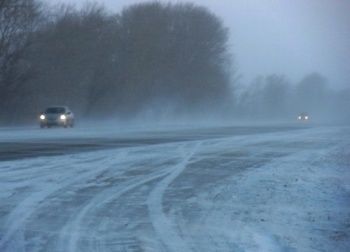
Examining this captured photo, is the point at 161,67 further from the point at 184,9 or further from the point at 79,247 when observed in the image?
the point at 79,247

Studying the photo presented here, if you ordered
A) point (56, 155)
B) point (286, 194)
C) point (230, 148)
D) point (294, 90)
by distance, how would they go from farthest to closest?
1. point (294, 90)
2. point (230, 148)
3. point (56, 155)
4. point (286, 194)

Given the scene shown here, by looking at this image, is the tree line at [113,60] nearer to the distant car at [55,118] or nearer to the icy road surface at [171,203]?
the distant car at [55,118]

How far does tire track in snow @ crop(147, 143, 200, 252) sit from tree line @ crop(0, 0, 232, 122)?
47172mm

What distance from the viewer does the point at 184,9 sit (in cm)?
9206

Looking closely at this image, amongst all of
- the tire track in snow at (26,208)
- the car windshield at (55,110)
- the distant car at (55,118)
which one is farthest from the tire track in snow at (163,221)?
the car windshield at (55,110)

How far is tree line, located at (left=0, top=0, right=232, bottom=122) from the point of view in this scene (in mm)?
63469

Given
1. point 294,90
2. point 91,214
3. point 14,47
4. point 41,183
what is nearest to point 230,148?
point 41,183

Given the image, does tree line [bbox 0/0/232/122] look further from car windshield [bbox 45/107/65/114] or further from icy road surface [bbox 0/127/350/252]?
icy road surface [bbox 0/127/350/252]

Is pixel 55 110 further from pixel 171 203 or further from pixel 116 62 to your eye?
pixel 171 203

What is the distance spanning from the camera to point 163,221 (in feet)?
37.9

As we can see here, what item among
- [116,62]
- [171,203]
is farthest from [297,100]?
[171,203]

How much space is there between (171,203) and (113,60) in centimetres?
6873

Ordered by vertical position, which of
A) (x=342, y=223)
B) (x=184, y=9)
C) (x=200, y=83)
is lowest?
(x=342, y=223)

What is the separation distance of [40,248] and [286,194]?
6856 mm
